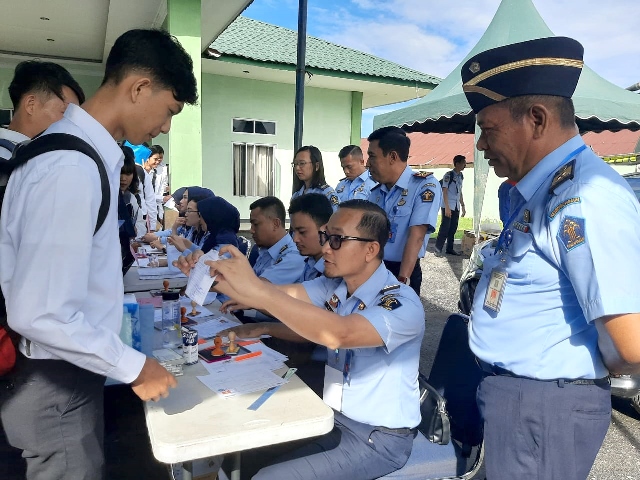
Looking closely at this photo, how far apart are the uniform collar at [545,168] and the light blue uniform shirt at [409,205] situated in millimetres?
1995

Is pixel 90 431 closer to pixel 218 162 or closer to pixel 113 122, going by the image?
pixel 113 122

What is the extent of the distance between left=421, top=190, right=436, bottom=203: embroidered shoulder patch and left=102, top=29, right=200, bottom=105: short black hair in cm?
234

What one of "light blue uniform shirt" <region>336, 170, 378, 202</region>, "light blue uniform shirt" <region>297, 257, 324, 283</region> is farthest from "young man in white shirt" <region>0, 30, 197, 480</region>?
"light blue uniform shirt" <region>336, 170, 378, 202</region>

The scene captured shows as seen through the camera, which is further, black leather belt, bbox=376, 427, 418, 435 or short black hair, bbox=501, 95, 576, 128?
black leather belt, bbox=376, 427, 418, 435

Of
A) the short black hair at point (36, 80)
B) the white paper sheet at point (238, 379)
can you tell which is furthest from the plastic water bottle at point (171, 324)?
the short black hair at point (36, 80)

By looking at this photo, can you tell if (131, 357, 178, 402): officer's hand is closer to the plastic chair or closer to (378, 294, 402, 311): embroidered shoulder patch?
(378, 294, 402, 311): embroidered shoulder patch

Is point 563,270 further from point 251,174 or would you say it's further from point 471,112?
point 251,174

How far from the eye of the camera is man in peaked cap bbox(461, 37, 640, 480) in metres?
1.09

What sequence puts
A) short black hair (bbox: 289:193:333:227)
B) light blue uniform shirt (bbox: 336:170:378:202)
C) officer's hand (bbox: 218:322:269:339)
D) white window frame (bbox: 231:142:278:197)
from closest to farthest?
officer's hand (bbox: 218:322:269:339)
short black hair (bbox: 289:193:333:227)
light blue uniform shirt (bbox: 336:170:378:202)
white window frame (bbox: 231:142:278:197)

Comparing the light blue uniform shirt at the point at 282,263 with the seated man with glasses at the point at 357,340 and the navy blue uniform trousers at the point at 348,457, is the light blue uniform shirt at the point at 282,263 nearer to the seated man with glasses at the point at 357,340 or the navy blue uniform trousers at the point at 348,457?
the seated man with glasses at the point at 357,340

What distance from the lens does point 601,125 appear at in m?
6.57

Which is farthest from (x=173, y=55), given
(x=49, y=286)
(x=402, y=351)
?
(x=402, y=351)

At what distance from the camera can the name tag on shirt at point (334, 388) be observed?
5.89ft

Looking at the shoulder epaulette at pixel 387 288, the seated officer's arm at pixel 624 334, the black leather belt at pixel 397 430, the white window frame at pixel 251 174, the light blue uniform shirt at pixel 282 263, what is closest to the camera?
the seated officer's arm at pixel 624 334
